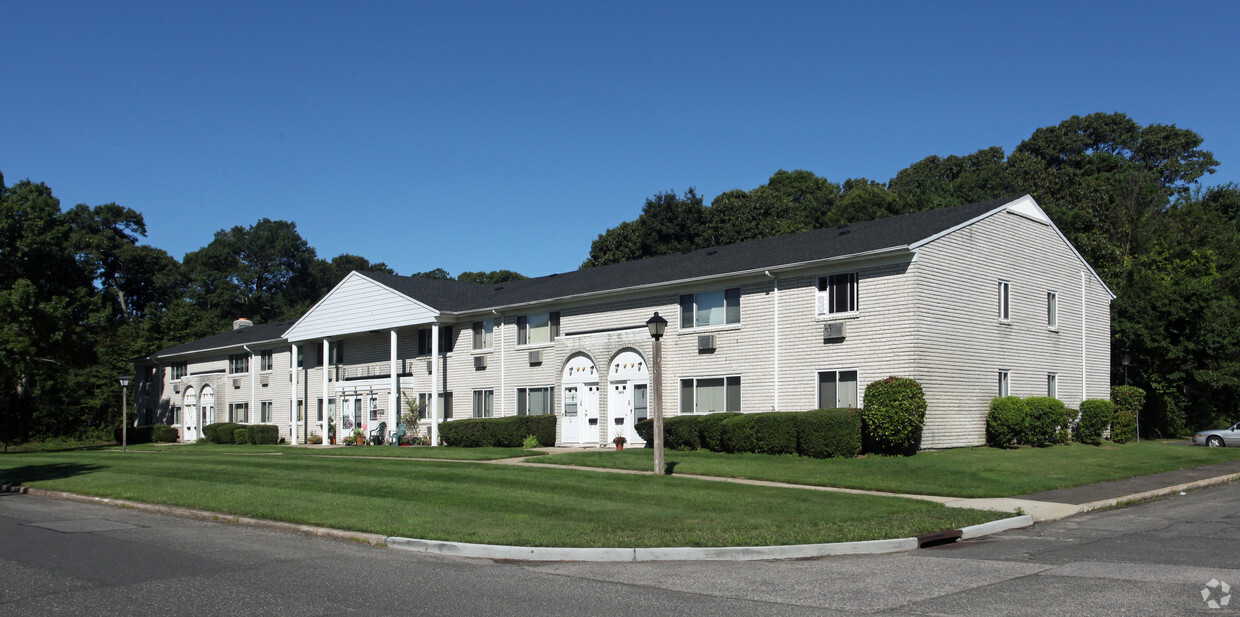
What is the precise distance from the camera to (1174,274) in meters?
41.2

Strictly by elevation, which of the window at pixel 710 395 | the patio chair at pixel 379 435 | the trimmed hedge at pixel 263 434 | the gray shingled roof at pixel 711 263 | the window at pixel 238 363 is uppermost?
the gray shingled roof at pixel 711 263

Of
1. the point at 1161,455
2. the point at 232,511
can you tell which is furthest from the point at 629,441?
the point at 232,511

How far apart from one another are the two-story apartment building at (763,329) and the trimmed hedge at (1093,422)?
670 millimetres

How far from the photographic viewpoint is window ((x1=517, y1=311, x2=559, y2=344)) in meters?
33.8

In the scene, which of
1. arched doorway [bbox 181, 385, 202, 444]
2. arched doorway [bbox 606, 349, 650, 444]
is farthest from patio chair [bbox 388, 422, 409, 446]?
arched doorway [bbox 181, 385, 202, 444]

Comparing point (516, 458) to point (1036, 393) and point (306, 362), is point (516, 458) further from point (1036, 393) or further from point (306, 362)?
point (306, 362)

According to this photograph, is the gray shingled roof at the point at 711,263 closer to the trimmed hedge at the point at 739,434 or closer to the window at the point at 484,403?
the window at the point at 484,403

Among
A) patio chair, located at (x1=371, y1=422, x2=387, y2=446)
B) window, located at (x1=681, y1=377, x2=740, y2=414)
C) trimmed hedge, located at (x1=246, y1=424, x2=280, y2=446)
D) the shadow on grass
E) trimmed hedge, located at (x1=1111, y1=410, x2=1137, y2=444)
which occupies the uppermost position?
window, located at (x1=681, y1=377, x2=740, y2=414)

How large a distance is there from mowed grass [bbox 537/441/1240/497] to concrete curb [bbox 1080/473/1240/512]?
139 cm

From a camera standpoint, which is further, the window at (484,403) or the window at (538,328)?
the window at (484,403)

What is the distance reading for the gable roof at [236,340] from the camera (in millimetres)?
49719

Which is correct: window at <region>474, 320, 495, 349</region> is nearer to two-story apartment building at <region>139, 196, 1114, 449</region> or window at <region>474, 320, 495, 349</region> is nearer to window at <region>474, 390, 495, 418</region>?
two-story apartment building at <region>139, 196, 1114, 449</region>

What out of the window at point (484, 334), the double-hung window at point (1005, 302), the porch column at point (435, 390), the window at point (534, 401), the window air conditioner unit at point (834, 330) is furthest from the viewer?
the window at point (484, 334)

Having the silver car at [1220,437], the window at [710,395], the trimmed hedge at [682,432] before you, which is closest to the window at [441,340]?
the window at [710,395]
